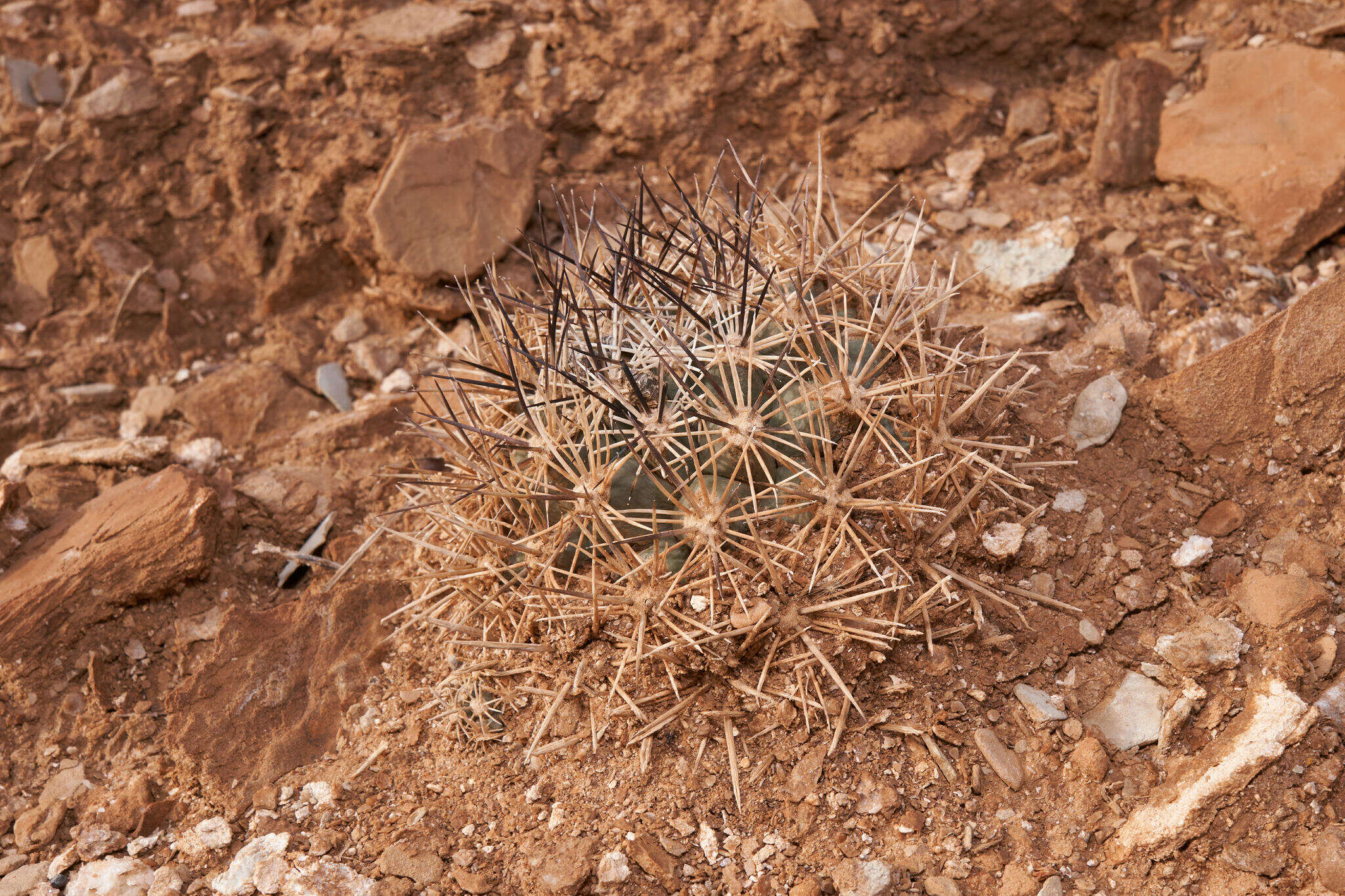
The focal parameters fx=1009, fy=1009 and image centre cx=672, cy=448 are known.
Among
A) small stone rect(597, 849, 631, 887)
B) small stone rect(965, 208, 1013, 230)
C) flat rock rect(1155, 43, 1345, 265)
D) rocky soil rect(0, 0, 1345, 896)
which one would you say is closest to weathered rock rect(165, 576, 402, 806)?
→ rocky soil rect(0, 0, 1345, 896)

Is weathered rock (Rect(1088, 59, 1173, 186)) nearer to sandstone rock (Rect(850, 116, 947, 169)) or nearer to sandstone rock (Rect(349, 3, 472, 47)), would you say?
sandstone rock (Rect(850, 116, 947, 169))

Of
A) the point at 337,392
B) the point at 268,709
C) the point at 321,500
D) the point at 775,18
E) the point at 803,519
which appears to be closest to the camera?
the point at 803,519

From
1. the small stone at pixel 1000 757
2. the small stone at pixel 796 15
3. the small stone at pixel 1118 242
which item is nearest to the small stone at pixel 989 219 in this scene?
the small stone at pixel 1118 242

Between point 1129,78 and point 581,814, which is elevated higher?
point 1129,78

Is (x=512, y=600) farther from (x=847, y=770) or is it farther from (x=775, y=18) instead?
(x=775, y=18)

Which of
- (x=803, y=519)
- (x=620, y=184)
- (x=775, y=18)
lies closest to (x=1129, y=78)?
(x=775, y=18)

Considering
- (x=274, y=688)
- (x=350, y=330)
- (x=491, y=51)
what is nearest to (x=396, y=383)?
(x=350, y=330)

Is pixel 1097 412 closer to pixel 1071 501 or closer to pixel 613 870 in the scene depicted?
pixel 1071 501

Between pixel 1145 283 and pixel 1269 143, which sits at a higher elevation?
Answer: pixel 1269 143
